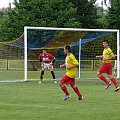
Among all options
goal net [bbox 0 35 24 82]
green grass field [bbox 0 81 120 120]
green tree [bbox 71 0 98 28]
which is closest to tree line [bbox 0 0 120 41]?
green tree [bbox 71 0 98 28]

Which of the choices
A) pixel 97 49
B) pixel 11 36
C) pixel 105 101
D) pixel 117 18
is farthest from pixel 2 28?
pixel 105 101

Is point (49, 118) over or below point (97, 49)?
below

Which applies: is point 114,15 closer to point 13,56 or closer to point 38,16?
point 38,16

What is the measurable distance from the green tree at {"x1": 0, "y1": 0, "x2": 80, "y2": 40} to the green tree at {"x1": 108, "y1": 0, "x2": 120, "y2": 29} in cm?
557

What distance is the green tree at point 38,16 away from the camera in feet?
165

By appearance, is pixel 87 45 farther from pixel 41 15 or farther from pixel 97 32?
pixel 41 15

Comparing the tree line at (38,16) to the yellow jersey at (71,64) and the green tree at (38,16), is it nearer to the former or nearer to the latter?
the green tree at (38,16)

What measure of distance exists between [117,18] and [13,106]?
4348cm

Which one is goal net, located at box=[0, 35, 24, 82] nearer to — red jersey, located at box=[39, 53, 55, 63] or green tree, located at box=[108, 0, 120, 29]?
red jersey, located at box=[39, 53, 55, 63]

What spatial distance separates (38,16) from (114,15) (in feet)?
32.5

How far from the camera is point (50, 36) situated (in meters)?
28.5

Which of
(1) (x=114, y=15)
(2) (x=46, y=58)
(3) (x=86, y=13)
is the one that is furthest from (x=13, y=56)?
(3) (x=86, y=13)

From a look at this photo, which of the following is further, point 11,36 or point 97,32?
point 11,36

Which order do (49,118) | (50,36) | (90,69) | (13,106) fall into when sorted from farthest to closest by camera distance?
(90,69), (50,36), (13,106), (49,118)
